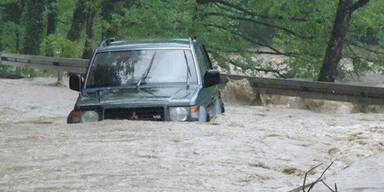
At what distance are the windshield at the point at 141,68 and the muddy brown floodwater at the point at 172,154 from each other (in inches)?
31.0

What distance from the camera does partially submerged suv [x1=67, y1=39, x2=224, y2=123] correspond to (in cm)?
1080

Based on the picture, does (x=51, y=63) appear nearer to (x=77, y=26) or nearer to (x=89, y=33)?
(x=89, y=33)

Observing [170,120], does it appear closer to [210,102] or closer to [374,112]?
[210,102]

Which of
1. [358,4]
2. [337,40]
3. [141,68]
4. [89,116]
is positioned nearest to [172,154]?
[89,116]

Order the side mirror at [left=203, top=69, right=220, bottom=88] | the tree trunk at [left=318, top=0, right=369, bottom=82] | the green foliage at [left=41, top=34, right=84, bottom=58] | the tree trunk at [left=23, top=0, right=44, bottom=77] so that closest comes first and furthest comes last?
the side mirror at [left=203, top=69, right=220, bottom=88] < the tree trunk at [left=318, top=0, right=369, bottom=82] < the green foliage at [left=41, top=34, right=84, bottom=58] < the tree trunk at [left=23, top=0, right=44, bottom=77]

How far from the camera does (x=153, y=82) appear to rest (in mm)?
11516

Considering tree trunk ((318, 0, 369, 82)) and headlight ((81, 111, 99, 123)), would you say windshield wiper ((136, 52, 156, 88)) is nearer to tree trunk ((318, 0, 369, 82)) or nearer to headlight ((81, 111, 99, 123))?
headlight ((81, 111, 99, 123))

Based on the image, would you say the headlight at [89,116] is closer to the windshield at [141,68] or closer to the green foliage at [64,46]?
the windshield at [141,68]

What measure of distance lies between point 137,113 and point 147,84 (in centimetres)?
77

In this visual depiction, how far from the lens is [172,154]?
28.7 feet

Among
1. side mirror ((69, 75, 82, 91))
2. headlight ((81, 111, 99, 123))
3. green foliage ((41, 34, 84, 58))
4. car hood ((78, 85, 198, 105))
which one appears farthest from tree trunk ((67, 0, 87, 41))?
headlight ((81, 111, 99, 123))

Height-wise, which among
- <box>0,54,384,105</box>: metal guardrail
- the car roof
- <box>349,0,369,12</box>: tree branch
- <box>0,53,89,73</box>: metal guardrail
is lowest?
<box>0,53,89,73</box>: metal guardrail

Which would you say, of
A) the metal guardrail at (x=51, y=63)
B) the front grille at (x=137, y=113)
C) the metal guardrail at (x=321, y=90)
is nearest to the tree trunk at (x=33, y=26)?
the metal guardrail at (x=51, y=63)

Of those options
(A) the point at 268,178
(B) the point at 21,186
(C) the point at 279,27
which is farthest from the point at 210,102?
(C) the point at 279,27
